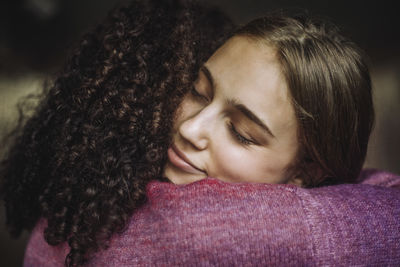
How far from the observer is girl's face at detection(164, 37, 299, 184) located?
621 mm

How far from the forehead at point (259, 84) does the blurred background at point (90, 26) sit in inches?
22.0

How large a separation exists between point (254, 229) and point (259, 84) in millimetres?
275

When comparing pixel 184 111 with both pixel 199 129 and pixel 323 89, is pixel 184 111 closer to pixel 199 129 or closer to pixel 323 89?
pixel 199 129

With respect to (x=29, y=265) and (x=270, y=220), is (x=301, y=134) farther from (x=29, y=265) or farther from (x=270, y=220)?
(x=29, y=265)


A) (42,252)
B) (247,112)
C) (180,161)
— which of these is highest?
(247,112)

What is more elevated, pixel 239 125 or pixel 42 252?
pixel 239 125

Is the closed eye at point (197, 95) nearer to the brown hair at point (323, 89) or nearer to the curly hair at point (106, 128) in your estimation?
the curly hair at point (106, 128)

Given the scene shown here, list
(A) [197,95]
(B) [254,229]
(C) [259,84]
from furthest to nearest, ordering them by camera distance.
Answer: (A) [197,95] < (C) [259,84] < (B) [254,229]

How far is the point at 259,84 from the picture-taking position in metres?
0.61

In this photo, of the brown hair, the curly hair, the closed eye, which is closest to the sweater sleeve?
the curly hair

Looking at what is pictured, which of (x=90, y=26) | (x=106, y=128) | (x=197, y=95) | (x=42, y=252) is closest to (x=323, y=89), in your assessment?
(x=197, y=95)

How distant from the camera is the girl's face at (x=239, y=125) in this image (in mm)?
621

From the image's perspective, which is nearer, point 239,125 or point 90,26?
point 239,125

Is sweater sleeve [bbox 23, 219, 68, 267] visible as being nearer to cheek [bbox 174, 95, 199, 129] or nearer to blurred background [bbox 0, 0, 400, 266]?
cheek [bbox 174, 95, 199, 129]
